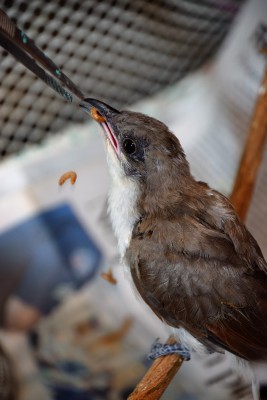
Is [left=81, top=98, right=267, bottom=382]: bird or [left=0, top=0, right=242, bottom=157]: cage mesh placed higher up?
[left=0, top=0, right=242, bottom=157]: cage mesh

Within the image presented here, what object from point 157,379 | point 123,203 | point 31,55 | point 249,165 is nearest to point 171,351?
point 157,379

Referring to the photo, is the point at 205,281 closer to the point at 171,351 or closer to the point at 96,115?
the point at 171,351

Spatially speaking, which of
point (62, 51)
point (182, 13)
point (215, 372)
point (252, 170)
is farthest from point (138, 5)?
point (215, 372)

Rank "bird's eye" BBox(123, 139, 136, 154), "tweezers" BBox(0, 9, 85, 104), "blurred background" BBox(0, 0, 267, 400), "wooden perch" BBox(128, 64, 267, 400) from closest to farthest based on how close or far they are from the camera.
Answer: "tweezers" BBox(0, 9, 85, 104) → "bird's eye" BBox(123, 139, 136, 154) → "wooden perch" BBox(128, 64, 267, 400) → "blurred background" BBox(0, 0, 267, 400)

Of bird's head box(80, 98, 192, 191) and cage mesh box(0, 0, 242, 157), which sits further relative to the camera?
cage mesh box(0, 0, 242, 157)

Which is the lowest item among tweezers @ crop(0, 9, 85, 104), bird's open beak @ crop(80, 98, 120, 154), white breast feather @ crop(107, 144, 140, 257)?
white breast feather @ crop(107, 144, 140, 257)

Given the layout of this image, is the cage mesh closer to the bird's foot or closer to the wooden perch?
the wooden perch

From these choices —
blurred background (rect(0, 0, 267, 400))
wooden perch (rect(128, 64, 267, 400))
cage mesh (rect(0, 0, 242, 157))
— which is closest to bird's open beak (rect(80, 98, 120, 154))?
wooden perch (rect(128, 64, 267, 400))

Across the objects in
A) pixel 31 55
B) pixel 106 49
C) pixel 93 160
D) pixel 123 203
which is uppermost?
pixel 106 49
